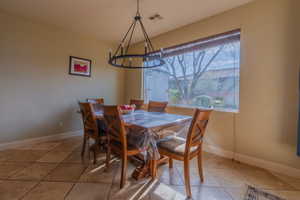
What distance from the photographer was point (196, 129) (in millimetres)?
1612

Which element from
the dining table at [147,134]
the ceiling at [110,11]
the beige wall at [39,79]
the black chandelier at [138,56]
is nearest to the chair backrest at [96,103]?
the beige wall at [39,79]

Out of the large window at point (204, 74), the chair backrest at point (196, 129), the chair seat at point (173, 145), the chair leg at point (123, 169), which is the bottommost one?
the chair leg at point (123, 169)

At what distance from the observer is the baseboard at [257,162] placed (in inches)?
78.0

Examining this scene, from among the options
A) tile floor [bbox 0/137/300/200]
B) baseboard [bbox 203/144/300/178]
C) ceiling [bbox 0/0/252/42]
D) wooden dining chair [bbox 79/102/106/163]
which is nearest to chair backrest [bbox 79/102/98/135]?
wooden dining chair [bbox 79/102/106/163]

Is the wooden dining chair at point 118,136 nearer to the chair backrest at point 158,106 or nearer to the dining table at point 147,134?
the dining table at point 147,134

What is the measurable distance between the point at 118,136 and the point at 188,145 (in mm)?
812

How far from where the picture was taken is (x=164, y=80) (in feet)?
12.3

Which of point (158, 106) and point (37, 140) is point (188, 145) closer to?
point (158, 106)

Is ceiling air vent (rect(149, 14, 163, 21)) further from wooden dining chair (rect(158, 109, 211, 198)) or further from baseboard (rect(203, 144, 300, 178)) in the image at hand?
baseboard (rect(203, 144, 300, 178))

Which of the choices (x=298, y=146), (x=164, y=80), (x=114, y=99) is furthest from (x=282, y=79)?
(x=114, y=99)

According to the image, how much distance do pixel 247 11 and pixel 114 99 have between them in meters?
3.68

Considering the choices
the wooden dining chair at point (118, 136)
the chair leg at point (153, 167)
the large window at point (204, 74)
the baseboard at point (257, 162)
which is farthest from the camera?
the large window at point (204, 74)

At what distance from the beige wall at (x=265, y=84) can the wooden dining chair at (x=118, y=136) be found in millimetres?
1802

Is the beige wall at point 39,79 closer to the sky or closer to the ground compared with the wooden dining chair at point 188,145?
closer to the sky
